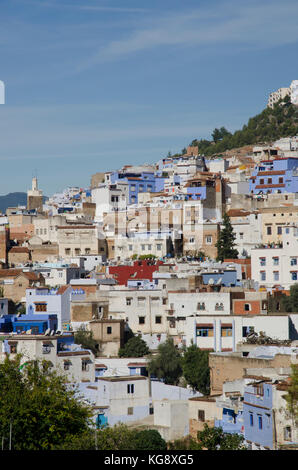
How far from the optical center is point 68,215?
189ft

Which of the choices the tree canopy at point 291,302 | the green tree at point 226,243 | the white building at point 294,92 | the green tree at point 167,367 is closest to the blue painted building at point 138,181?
the green tree at point 226,243

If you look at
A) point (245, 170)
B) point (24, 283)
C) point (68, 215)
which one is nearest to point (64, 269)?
point (24, 283)

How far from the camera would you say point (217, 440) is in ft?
74.9

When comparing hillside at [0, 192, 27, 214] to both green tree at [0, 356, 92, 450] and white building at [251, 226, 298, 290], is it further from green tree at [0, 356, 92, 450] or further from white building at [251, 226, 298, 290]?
green tree at [0, 356, 92, 450]

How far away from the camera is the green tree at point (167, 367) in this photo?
1241 inches

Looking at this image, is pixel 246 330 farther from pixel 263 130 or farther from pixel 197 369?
pixel 263 130

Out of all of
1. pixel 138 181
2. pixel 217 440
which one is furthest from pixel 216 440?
pixel 138 181

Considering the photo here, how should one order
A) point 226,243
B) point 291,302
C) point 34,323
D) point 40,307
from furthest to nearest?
1. point 226,243
2. point 40,307
3. point 291,302
4. point 34,323

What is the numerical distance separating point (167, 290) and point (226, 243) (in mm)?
9553

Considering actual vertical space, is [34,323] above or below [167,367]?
above

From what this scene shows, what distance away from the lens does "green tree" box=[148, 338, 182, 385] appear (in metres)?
31.5

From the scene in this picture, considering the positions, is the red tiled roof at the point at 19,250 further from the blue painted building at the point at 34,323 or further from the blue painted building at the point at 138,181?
the blue painted building at the point at 34,323

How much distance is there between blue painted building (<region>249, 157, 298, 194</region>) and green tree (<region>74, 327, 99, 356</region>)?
72.6 feet

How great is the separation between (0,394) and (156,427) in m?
4.75
